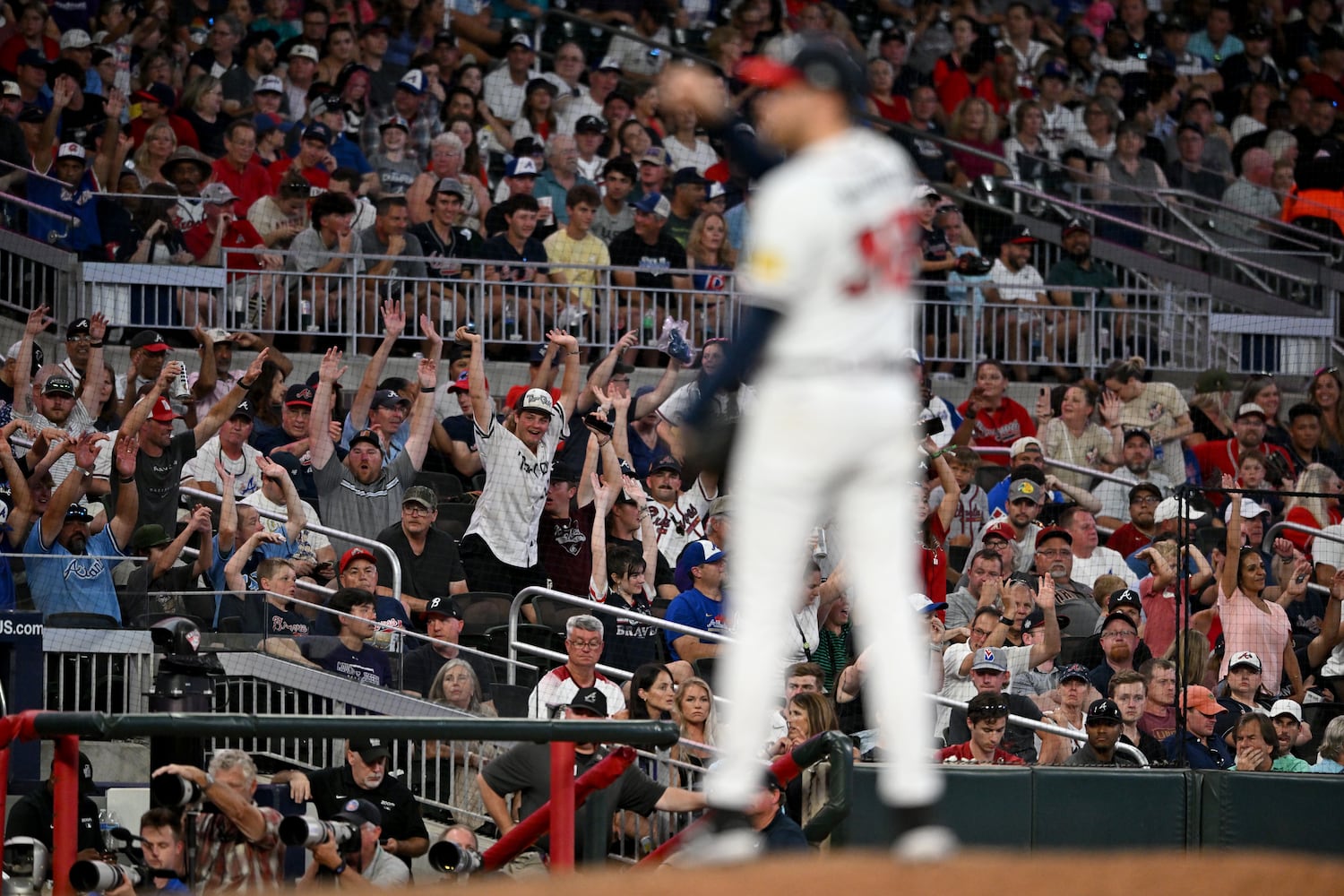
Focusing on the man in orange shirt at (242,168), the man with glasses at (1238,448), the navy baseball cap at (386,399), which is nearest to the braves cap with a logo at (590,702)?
the navy baseball cap at (386,399)

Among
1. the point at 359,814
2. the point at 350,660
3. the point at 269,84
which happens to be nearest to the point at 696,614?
the point at 350,660

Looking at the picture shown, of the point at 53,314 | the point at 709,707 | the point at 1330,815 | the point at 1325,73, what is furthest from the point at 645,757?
the point at 1325,73

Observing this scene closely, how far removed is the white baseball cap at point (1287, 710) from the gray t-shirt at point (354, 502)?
4560 mm

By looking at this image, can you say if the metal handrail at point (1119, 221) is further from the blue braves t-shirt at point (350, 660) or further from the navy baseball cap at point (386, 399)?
the blue braves t-shirt at point (350, 660)

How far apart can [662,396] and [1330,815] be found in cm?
461

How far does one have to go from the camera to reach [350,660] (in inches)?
374

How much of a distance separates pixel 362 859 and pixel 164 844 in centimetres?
75

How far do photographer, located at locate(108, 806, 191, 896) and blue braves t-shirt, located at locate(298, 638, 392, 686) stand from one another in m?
2.26

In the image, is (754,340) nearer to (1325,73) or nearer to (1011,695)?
(1011,695)

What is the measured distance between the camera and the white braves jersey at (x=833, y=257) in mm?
4543

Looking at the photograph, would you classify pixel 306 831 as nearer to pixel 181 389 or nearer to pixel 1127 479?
pixel 181 389

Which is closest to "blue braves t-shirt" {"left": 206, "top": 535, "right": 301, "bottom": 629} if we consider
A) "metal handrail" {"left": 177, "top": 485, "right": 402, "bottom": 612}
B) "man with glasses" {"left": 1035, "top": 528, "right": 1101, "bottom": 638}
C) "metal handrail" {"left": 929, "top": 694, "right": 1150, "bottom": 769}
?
"metal handrail" {"left": 177, "top": 485, "right": 402, "bottom": 612}

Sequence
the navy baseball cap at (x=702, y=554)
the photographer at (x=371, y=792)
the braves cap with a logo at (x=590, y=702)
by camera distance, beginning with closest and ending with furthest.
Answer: the photographer at (x=371, y=792), the braves cap with a logo at (x=590, y=702), the navy baseball cap at (x=702, y=554)

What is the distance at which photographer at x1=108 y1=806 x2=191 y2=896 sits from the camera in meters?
7.16
